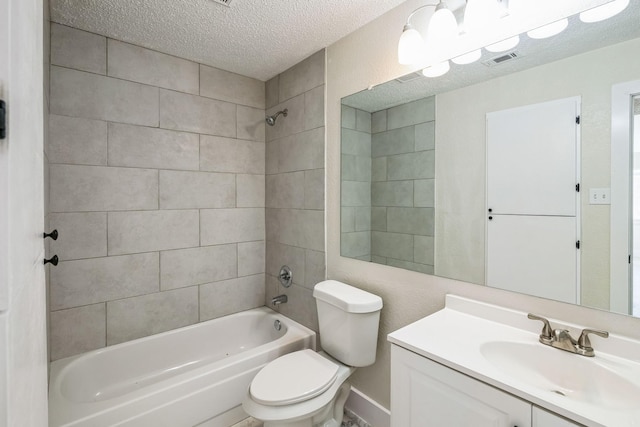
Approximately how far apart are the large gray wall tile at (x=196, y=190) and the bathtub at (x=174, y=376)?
0.92 metres

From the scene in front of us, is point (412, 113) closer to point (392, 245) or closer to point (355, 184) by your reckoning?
point (355, 184)

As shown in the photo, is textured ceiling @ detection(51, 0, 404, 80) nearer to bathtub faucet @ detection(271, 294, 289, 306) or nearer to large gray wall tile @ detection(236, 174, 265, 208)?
large gray wall tile @ detection(236, 174, 265, 208)

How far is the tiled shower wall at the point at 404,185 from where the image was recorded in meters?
1.54

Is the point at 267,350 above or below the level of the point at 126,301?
below

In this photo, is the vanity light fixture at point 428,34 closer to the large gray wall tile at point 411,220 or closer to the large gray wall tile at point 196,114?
the large gray wall tile at point 411,220

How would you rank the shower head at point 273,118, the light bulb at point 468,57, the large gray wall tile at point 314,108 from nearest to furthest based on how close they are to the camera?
the light bulb at point 468,57
the large gray wall tile at point 314,108
the shower head at point 273,118

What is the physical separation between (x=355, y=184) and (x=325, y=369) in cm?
109

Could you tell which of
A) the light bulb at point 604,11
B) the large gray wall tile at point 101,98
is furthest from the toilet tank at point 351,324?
the large gray wall tile at point 101,98

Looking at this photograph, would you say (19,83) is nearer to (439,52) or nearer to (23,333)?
(23,333)

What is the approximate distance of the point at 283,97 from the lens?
7.73 feet

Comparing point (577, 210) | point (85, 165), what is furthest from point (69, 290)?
point (577, 210)

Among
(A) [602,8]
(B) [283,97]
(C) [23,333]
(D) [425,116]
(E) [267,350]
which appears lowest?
(E) [267,350]

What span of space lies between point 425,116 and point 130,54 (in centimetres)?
191

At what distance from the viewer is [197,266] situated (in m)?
2.23
